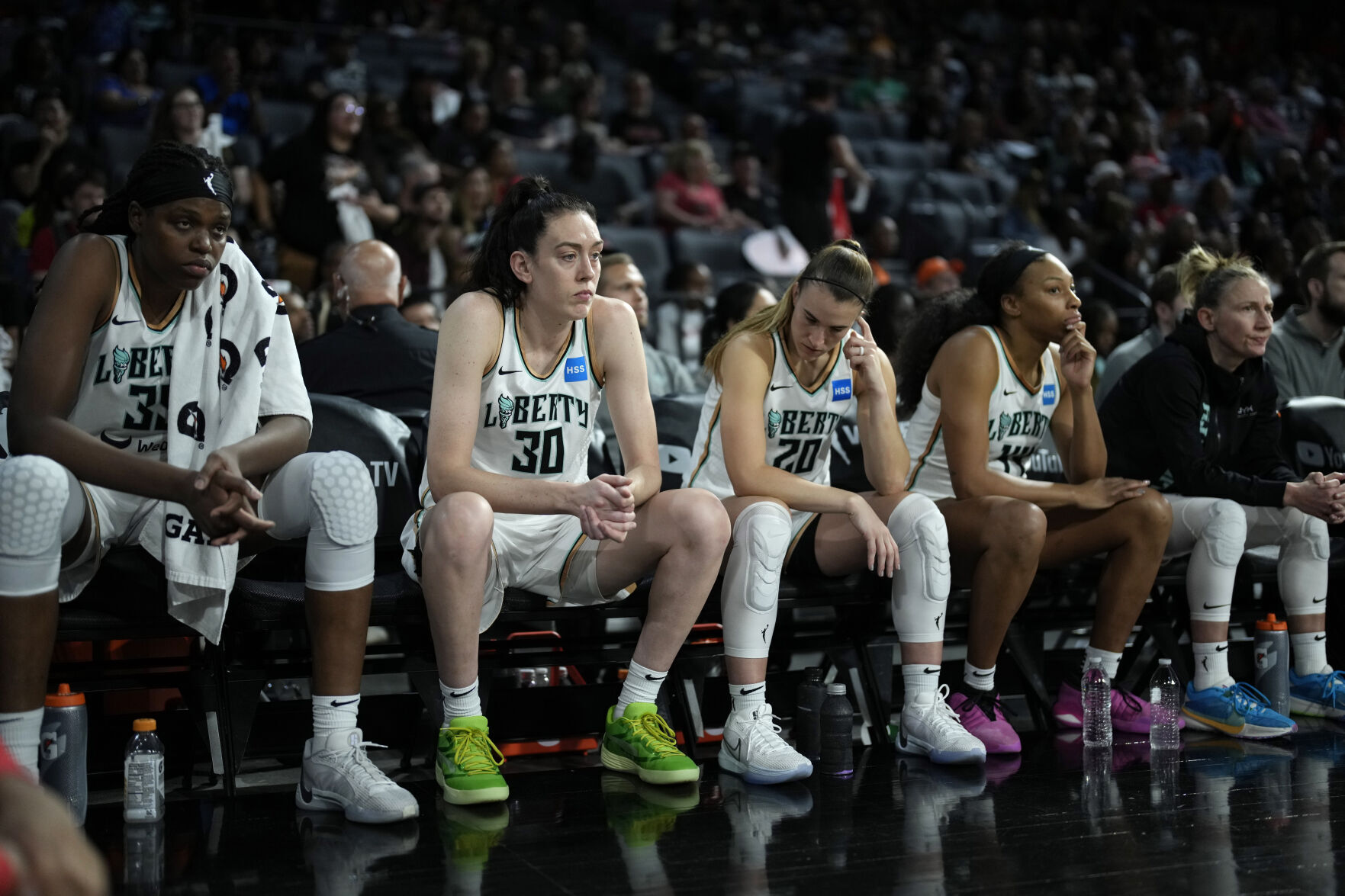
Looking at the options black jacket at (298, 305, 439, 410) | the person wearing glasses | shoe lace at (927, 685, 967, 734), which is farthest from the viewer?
the person wearing glasses

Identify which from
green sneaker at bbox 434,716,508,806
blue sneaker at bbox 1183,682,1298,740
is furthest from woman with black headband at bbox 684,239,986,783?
blue sneaker at bbox 1183,682,1298,740

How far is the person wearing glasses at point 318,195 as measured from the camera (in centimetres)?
616

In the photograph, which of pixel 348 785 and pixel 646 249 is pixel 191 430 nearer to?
pixel 348 785

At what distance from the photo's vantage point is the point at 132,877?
7.30 feet

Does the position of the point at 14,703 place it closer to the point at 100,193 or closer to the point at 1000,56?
the point at 100,193

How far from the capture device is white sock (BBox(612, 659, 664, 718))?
2.95m

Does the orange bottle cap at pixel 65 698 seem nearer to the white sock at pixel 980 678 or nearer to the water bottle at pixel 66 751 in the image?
the water bottle at pixel 66 751

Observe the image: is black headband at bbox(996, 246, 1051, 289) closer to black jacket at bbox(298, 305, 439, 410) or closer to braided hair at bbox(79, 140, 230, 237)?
black jacket at bbox(298, 305, 439, 410)

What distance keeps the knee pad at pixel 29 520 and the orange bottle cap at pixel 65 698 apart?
261mm

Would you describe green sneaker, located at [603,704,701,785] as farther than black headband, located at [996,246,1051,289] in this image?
No

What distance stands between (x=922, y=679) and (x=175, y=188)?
2.01 metres

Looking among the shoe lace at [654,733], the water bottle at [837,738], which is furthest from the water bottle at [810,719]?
the shoe lace at [654,733]

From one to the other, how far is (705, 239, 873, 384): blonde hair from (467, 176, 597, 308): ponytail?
1.75 ft

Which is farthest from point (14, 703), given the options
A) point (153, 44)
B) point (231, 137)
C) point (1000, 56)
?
point (1000, 56)
